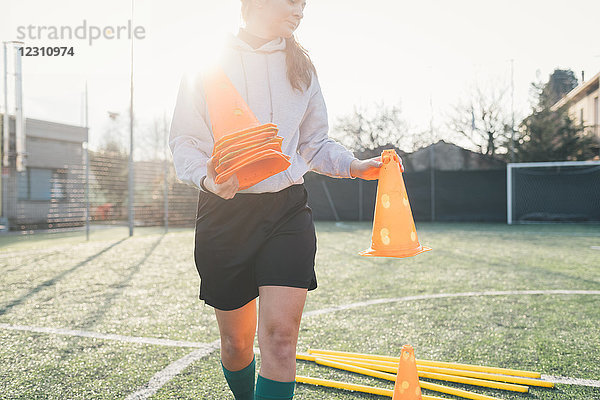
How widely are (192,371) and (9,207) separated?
53.2ft

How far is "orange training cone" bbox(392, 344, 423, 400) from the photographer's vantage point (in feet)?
6.67

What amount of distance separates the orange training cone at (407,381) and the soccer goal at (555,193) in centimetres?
1677

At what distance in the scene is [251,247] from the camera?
1.85m

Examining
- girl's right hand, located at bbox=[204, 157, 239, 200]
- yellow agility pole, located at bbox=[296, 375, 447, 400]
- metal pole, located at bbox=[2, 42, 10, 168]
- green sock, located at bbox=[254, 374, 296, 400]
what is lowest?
yellow agility pole, located at bbox=[296, 375, 447, 400]

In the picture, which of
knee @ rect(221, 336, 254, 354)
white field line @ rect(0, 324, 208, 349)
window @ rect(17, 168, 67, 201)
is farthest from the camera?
window @ rect(17, 168, 67, 201)

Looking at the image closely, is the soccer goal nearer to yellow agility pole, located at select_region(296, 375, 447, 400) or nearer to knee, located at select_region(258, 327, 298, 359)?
yellow agility pole, located at select_region(296, 375, 447, 400)

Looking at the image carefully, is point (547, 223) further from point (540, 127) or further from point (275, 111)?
point (275, 111)

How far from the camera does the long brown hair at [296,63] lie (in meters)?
1.98

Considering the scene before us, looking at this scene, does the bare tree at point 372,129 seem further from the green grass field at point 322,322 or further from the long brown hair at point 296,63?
the long brown hair at point 296,63

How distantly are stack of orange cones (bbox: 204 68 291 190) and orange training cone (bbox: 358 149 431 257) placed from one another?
1.76 ft

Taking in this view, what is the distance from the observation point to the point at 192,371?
2.85 metres

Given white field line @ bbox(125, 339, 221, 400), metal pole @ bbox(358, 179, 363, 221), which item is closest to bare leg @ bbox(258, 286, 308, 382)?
white field line @ bbox(125, 339, 221, 400)

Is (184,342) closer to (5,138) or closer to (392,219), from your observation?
(392,219)

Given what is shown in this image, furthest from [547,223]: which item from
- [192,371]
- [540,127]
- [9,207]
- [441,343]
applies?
[9,207]
